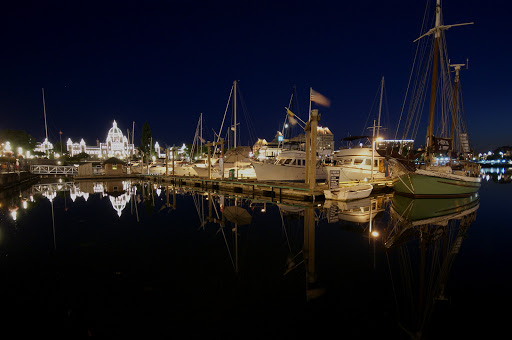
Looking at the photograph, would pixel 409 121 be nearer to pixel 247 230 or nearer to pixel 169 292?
pixel 247 230

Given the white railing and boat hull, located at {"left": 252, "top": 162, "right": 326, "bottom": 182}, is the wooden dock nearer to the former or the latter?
boat hull, located at {"left": 252, "top": 162, "right": 326, "bottom": 182}

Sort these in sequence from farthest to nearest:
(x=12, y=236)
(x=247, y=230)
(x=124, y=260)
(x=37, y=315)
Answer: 1. (x=247, y=230)
2. (x=12, y=236)
3. (x=124, y=260)
4. (x=37, y=315)

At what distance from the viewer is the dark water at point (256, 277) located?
5.07 metres

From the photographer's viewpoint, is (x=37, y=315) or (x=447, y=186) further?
(x=447, y=186)

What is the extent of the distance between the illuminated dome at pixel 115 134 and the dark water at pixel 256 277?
199841 mm

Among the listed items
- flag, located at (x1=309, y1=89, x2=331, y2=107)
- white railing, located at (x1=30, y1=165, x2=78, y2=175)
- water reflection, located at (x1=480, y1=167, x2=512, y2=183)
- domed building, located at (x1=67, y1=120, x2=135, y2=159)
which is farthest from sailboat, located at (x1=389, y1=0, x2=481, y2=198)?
domed building, located at (x1=67, y1=120, x2=135, y2=159)

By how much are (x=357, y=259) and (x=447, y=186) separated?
638 inches

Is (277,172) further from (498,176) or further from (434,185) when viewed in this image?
(498,176)

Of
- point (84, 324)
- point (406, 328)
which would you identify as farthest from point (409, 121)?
point (84, 324)

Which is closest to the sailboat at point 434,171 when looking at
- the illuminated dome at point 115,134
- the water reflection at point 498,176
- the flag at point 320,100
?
the flag at point 320,100

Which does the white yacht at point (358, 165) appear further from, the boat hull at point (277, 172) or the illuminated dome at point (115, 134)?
the illuminated dome at point (115, 134)

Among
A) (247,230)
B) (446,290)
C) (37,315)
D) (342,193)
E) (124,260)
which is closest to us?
(37,315)

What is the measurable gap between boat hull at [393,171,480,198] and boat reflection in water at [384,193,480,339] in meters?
2.32

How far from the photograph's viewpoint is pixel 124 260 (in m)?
8.43
